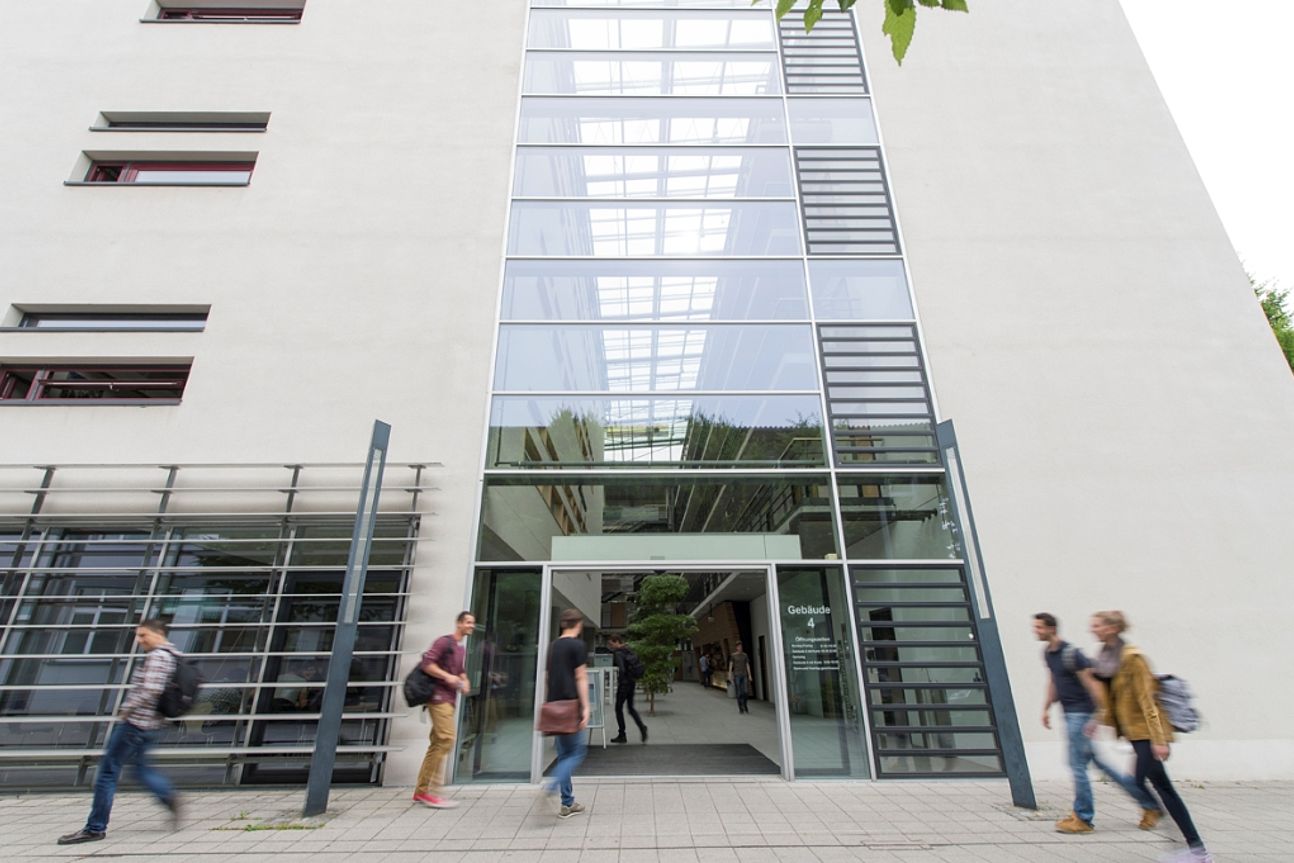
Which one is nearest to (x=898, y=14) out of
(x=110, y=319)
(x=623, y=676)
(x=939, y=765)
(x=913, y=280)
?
(x=939, y=765)

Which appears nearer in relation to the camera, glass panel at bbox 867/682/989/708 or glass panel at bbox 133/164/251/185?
glass panel at bbox 867/682/989/708

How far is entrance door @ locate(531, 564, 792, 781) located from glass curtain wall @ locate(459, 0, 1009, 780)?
362mm

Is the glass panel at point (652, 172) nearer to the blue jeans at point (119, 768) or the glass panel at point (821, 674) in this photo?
the glass panel at point (821, 674)

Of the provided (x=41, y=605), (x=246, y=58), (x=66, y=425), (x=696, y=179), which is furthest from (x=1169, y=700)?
(x=246, y=58)

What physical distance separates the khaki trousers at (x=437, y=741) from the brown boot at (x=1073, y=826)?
197 inches

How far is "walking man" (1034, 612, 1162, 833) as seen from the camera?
4754 mm

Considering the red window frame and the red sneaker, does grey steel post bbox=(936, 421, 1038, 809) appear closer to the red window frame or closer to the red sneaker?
the red sneaker

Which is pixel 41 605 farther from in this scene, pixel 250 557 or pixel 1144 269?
pixel 1144 269

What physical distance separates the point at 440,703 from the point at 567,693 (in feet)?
4.46

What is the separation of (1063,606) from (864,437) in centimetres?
289

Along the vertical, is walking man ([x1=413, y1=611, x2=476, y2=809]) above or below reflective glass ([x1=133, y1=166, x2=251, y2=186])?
below

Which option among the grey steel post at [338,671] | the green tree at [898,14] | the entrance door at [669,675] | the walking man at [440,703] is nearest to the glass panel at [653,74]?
the grey steel post at [338,671]

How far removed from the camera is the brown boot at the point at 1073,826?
4.75 metres

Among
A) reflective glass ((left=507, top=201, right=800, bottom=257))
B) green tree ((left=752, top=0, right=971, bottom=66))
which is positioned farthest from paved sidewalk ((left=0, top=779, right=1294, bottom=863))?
reflective glass ((left=507, top=201, right=800, bottom=257))
